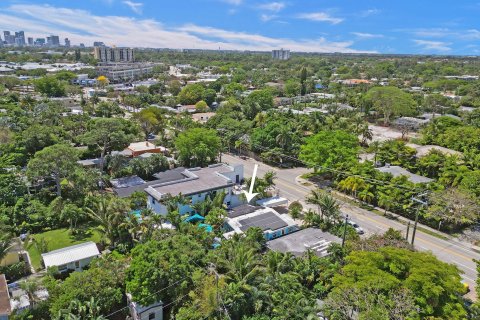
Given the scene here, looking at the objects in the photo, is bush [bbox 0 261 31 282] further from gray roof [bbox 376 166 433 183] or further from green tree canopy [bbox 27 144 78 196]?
gray roof [bbox 376 166 433 183]

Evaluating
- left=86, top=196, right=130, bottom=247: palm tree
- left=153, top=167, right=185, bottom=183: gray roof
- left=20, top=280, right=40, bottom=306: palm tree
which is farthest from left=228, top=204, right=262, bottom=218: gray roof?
left=20, top=280, right=40, bottom=306: palm tree

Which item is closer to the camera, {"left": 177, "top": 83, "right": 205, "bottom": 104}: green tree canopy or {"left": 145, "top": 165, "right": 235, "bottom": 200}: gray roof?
{"left": 145, "top": 165, "right": 235, "bottom": 200}: gray roof

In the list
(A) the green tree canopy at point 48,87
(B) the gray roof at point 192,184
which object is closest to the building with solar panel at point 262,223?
(B) the gray roof at point 192,184

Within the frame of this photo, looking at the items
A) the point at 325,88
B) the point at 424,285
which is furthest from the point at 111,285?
the point at 325,88

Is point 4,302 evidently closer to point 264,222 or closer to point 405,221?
point 264,222

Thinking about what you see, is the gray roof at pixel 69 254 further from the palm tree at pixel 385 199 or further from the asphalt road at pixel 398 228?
the palm tree at pixel 385 199

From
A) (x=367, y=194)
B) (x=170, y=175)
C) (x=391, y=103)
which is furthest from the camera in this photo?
(x=391, y=103)

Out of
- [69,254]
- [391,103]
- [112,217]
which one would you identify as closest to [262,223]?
[112,217]
